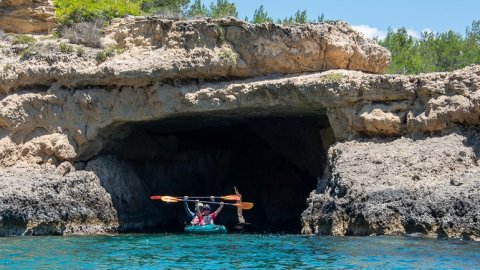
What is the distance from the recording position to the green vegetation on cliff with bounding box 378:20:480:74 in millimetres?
38844

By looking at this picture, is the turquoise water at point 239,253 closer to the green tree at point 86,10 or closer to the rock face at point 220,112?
the rock face at point 220,112

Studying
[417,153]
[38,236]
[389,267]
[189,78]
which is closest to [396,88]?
[417,153]

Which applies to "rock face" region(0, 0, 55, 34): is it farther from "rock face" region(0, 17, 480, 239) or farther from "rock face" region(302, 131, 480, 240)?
"rock face" region(302, 131, 480, 240)

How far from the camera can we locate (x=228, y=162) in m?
35.8

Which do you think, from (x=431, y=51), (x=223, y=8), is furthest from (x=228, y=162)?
(x=431, y=51)

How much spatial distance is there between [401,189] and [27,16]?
1542 cm

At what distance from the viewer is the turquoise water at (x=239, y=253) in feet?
58.1

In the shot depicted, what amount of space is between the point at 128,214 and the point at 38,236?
14.1 feet

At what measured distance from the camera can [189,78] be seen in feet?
87.9

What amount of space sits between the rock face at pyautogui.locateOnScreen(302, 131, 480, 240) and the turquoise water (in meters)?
0.65

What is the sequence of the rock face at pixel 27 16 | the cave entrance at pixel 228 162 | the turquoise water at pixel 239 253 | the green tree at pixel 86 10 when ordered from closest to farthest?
the turquoise water at pixel 239 253 < the green tree at pixel 86 10 < the cave entrance at pixel 228 162 < the rock face at pixel 27 16

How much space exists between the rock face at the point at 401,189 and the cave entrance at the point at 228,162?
4.27 m

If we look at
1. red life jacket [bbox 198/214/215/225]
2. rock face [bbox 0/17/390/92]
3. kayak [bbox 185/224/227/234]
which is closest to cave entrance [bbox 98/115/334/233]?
red life jacket [bbox 198/214/215/225]

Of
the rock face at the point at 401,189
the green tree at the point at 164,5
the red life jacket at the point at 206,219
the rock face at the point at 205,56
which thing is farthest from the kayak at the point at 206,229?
the green tree at the point at 164,5
